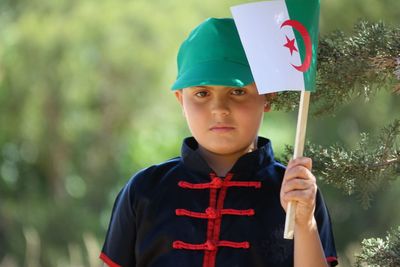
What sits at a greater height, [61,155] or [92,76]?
[92,76]

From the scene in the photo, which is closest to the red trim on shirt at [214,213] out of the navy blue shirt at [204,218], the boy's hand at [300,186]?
the navy blue shirt at [204,218]

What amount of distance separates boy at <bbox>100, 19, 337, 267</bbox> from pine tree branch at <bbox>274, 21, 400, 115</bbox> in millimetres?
184

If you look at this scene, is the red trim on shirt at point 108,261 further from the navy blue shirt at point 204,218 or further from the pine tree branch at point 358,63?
the pine tree branch at point 358,63

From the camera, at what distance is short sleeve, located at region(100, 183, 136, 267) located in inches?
97.6

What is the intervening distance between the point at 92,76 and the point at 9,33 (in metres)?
0.97

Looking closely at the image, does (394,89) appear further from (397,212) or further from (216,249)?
(397,212)

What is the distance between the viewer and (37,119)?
9.53 m

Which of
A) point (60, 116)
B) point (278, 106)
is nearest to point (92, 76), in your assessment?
point (60, 116)

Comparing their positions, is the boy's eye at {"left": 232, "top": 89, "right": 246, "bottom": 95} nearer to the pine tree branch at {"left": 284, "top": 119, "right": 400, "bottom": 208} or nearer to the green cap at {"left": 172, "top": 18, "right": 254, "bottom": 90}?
the green cap at {"left": 172, "top": 18, "right": 254, "bottom": 90}

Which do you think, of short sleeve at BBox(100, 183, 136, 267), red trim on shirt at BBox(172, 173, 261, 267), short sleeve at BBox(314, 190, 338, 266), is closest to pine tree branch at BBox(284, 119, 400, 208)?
short sleeve at BBox(314, 190, 338, 266)

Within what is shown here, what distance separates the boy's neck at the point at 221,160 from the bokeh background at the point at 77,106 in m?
5.57

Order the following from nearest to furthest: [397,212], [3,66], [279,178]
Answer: [279,178] < [397,212] < [3,66]

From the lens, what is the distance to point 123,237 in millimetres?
2482

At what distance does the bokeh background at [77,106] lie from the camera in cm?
890
